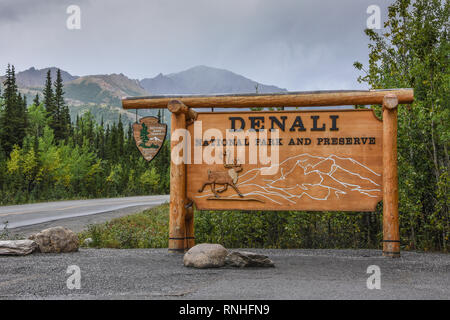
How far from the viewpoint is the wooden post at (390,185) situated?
7047 millimetres

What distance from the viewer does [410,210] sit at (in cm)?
777

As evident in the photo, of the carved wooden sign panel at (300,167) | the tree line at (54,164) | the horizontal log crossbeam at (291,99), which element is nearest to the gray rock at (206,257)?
the carved wooden sign panel at (300,167)

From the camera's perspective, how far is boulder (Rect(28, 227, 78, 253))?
745 cm

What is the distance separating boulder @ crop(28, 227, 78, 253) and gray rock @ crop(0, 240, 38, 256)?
16cm

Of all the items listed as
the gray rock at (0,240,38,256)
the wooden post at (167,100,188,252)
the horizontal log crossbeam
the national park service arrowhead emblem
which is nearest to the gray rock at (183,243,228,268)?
the wooden post at (167,100,188,252)

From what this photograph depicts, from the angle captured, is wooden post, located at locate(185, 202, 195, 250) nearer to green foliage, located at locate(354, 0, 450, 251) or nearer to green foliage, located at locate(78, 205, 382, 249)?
green foliage, located at locate(78, 205, 382, 249)

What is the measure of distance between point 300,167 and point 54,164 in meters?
Answer: 24.6

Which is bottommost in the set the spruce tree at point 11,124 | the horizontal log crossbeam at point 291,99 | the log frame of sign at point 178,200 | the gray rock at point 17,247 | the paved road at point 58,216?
the paved road at point 58,216

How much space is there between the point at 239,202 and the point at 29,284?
3808 millimetres

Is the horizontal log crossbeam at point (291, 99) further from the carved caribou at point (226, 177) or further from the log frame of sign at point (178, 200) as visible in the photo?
the carved caribou at point (226, 177)

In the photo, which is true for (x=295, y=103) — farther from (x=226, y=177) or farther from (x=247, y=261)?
(x=247, y=261)

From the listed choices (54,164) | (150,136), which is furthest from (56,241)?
(54,164)

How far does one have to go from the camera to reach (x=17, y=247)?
7219 mm

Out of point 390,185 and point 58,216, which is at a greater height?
point 390,185
